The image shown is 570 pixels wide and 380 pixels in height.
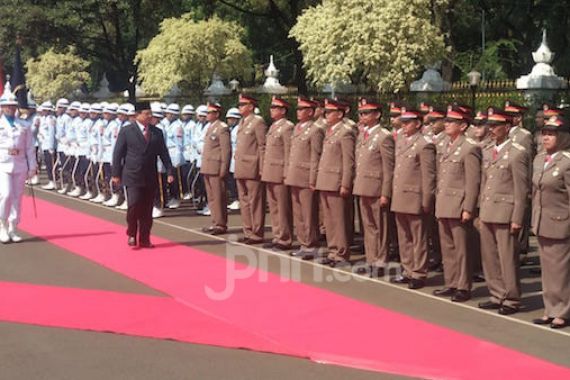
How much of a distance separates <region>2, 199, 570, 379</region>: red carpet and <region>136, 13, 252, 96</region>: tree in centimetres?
1309

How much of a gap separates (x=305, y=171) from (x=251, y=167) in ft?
4.32

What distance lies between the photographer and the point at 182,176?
16.9 metres

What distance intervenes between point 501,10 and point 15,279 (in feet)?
89.0

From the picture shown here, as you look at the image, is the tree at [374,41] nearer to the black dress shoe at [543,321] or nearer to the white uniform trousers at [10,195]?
the white uniform trousers at [10,195]

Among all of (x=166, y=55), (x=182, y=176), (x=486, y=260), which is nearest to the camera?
(x=486, y=260)

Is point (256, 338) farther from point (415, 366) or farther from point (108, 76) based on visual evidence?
point (108, 76)

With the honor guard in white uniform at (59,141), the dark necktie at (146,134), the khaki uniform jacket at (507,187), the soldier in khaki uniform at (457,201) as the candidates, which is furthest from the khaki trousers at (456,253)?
the honor guard in white uniform at (59,141)

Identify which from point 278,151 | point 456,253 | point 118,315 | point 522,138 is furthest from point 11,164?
point 522,138

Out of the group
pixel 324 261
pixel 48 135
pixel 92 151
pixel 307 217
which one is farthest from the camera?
pixel 48 135

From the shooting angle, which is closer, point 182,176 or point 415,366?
point 415,366

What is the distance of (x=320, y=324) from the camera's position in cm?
773

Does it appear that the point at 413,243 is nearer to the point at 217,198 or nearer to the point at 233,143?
the point at 217,198

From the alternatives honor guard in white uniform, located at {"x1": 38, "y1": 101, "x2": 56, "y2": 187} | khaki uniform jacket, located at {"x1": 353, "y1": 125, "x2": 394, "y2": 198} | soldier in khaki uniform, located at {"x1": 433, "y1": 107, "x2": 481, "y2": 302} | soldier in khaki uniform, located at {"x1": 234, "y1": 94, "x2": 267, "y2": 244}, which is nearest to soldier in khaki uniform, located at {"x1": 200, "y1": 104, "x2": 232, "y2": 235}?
soldier in khaki uniform, located at {"x1": 234, "y1": 94, "x2": 267, "y2": 244}

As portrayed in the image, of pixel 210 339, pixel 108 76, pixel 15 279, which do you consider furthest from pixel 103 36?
pixel 210 339
